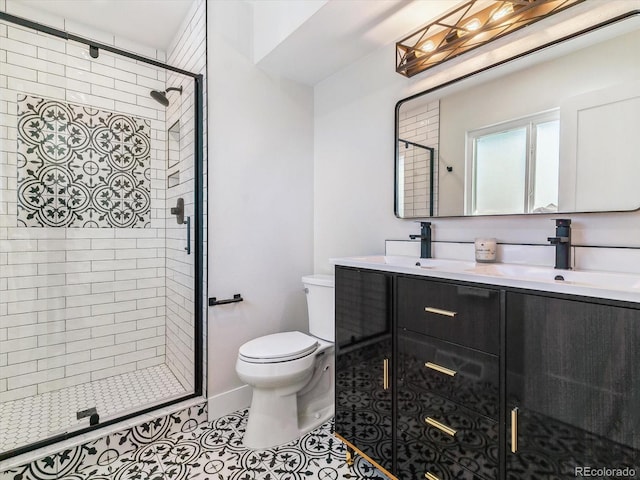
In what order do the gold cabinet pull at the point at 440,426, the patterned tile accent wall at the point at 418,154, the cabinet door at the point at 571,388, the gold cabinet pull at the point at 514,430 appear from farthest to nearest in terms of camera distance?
the patterned tile accent wall at the point at 418,154, the gold cabinet pull at the point at 440,426, the gold cabinet pull at the point at 514,430, the cabinet door at the point at 571,388

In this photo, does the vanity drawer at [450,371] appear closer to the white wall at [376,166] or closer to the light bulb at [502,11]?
the white wall at [376,166]

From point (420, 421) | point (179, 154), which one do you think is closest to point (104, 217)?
point (179, 154)

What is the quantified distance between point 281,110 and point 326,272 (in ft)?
4.04

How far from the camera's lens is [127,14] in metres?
2.10

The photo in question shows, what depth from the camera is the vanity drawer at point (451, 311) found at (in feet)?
3.22

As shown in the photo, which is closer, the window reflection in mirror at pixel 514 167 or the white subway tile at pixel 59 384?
the window reflection in mirror at pixel 514 167

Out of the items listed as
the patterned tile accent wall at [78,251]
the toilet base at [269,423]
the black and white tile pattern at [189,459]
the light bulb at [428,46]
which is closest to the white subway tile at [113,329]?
the patterned tile accent wall at [78,251]

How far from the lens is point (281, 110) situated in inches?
88.0

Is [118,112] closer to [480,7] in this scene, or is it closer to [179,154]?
[179,154]

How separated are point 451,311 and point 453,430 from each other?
0.41 meters

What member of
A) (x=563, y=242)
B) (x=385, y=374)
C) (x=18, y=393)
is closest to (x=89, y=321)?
(x=18, y=393)

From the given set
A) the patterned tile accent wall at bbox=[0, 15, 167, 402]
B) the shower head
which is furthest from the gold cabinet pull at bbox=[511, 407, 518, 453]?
the shower head

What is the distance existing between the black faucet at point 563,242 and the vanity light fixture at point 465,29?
33.3 inches

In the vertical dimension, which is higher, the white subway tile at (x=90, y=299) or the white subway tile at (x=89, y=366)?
the white subway tile at (x=90, y=299)
